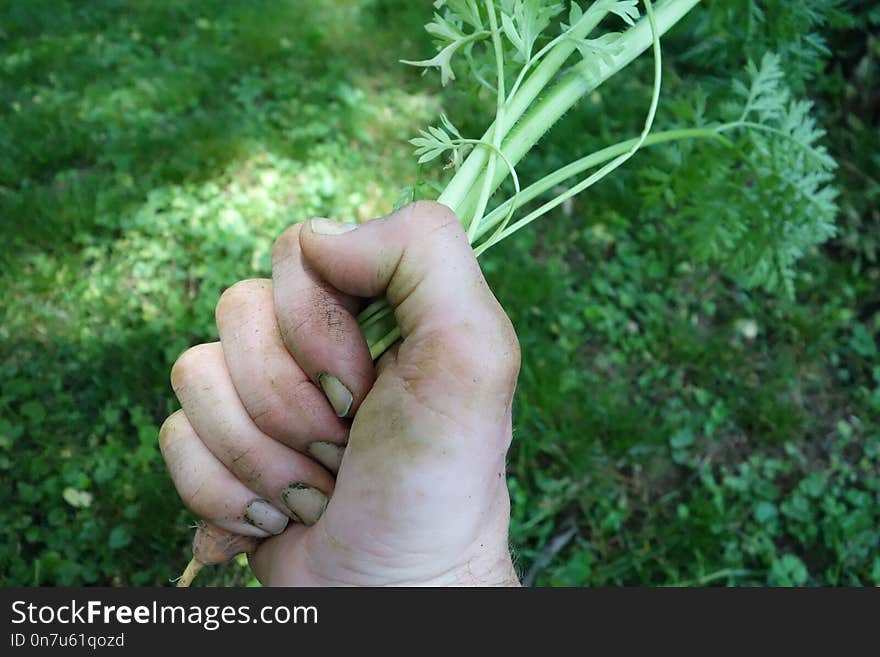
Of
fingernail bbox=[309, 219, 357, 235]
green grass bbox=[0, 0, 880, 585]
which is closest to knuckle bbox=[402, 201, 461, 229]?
fingernail bbox=[309, 219, 357, 235]

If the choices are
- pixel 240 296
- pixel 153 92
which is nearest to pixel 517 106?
pixel 240 296

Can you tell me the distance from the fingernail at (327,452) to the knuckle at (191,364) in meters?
0.28

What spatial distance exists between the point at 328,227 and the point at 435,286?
0.90 feet

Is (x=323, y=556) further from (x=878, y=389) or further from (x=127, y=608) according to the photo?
(x=878, y=389)

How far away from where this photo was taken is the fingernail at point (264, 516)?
4.95 feet

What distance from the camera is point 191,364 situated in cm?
151

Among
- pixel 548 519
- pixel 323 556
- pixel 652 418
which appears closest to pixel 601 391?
pixel 652 418

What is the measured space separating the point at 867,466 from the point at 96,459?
3.02m

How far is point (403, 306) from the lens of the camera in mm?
1390

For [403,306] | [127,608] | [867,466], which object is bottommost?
[867,466]

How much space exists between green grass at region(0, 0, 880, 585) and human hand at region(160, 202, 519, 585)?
1.09 meters

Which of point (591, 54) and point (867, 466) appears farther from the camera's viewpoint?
point (867, 466)

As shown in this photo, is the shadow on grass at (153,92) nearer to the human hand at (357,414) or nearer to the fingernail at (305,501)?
the human hand at (357,414)

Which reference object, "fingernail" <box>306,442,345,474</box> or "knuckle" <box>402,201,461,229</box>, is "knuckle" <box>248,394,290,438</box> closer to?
"fingernail" <box>306,442,345,474</box>
